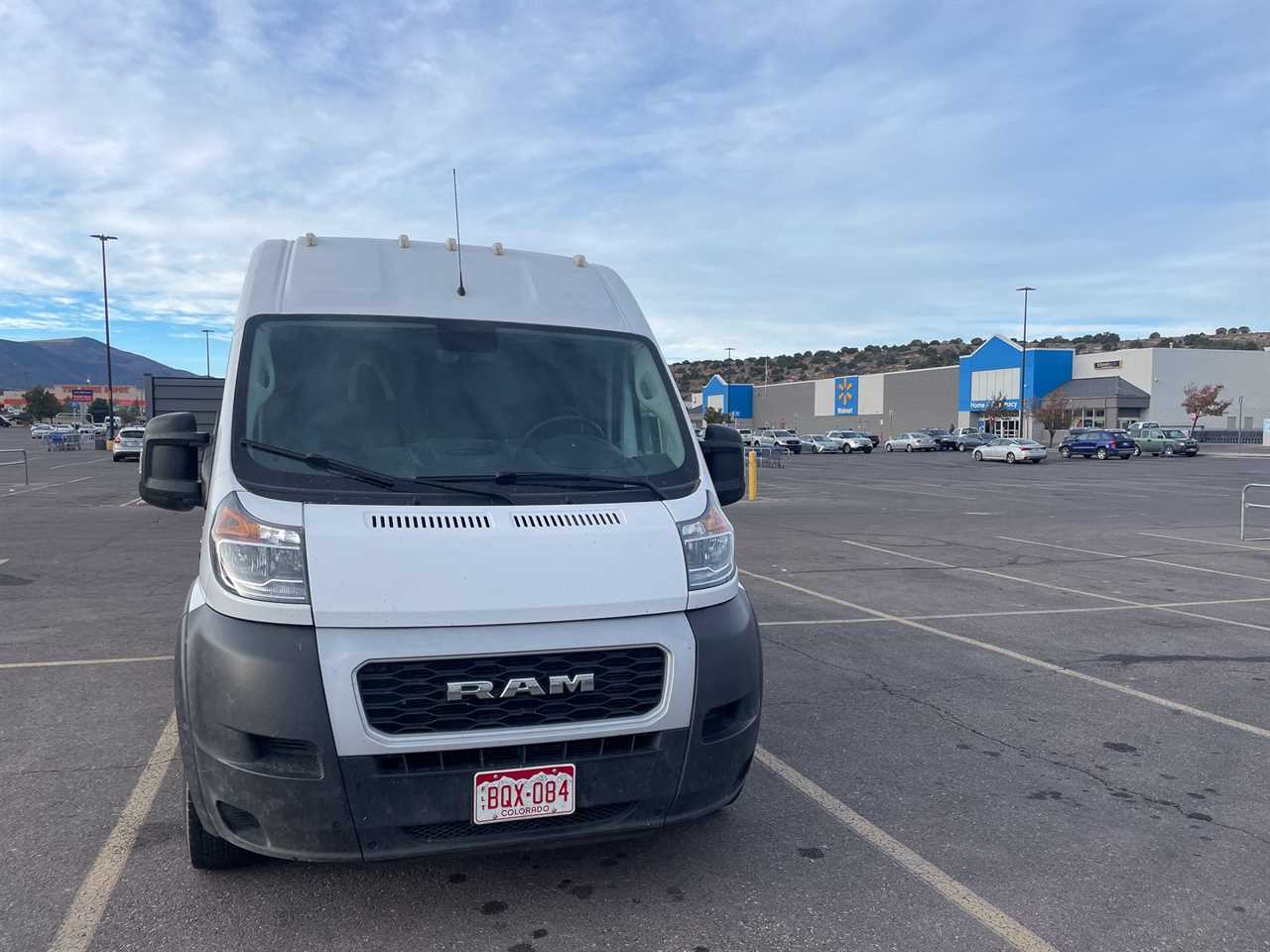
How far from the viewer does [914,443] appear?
66312 mm

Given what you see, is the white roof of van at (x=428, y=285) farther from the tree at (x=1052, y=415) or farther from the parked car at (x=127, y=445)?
the tree at (x=1052, y=415)

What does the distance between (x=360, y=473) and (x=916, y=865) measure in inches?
104

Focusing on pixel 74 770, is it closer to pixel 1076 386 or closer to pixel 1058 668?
pixel 1058 668

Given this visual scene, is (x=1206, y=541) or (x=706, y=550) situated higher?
(x=706, y=550)

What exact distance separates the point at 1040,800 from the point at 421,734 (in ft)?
10.0

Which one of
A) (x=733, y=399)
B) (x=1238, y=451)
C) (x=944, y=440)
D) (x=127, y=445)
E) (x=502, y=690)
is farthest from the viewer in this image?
(x=733, y=399)

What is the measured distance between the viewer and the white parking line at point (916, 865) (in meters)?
3.33

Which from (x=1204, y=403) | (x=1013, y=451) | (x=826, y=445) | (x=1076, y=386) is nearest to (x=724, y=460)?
(x=1013, y=451)

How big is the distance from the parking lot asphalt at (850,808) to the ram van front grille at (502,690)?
78cm

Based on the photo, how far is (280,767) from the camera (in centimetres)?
304

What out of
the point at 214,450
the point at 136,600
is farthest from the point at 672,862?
the point at 136,600

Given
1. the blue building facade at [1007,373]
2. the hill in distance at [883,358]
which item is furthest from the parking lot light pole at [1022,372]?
the hill in distance at [883,358]

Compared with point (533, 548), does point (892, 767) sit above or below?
below

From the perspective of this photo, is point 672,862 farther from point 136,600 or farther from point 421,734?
point 136,600
